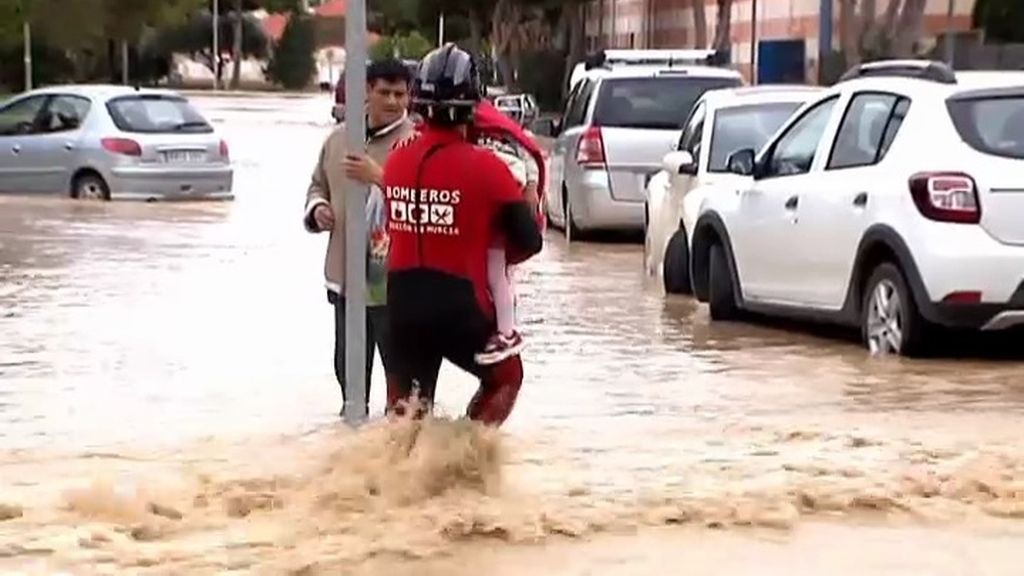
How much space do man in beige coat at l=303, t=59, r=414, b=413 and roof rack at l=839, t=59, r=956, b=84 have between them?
3.83 meters

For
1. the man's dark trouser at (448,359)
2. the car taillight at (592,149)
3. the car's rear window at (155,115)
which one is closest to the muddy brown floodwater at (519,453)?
the man's dark trouser at (448,359)

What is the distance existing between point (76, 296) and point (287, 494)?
27.4 feet

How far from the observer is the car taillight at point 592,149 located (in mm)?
19734

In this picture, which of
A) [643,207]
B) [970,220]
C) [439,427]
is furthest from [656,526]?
[643,207]

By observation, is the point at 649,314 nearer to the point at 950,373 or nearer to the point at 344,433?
the point at 950,373

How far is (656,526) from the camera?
6.75 meters

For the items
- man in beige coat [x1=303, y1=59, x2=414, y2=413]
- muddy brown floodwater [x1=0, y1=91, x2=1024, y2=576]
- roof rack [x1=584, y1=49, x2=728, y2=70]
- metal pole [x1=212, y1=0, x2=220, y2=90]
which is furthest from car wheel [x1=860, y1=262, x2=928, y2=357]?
metal pole [x1=212, y1=0, x2=220, y2=90]

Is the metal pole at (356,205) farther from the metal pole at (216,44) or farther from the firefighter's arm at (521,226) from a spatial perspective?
Answer: the metal pole at (216,44)

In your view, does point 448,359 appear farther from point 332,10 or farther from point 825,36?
point 332,10

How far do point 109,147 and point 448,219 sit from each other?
18193 mm

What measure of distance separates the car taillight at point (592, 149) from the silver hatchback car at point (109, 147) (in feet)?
21.6

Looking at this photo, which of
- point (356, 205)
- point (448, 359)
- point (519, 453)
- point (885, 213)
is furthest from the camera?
point (885, 213)

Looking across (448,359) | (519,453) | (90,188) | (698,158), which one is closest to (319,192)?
(519,453)

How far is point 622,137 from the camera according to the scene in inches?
778
